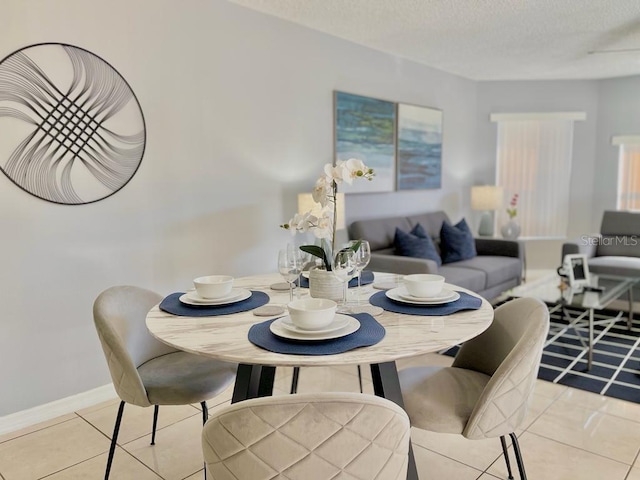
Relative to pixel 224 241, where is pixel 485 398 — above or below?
below

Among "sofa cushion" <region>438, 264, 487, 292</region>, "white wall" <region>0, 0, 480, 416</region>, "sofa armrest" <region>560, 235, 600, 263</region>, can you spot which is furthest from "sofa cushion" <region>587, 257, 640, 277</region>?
"white wall" <region>0, 0, 480, 416</region>

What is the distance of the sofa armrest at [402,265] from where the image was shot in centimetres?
361

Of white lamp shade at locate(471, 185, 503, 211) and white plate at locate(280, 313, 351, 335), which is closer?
white plate at locate(280, 313, 351, 335)

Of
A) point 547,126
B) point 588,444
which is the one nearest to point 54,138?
point 588,444

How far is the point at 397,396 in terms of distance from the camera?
160 centimetres

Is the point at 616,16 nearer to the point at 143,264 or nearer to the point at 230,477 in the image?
the point at 143,264

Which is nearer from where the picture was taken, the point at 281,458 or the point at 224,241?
the point at 281,458

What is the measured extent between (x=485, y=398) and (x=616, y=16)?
3.34m

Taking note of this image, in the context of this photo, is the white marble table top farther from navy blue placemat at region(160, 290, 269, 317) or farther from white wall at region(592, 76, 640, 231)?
white wall at region(592, 76, 640, 231)

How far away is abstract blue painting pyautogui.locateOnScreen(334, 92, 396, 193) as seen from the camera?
4.07 metres

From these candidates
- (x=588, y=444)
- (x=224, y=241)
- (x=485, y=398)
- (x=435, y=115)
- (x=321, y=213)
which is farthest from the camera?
(x=435, y=115)

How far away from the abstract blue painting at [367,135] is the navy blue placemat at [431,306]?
2.40 m

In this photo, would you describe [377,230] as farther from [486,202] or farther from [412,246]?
[486,202]

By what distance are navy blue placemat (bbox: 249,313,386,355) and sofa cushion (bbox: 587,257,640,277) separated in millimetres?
3787
